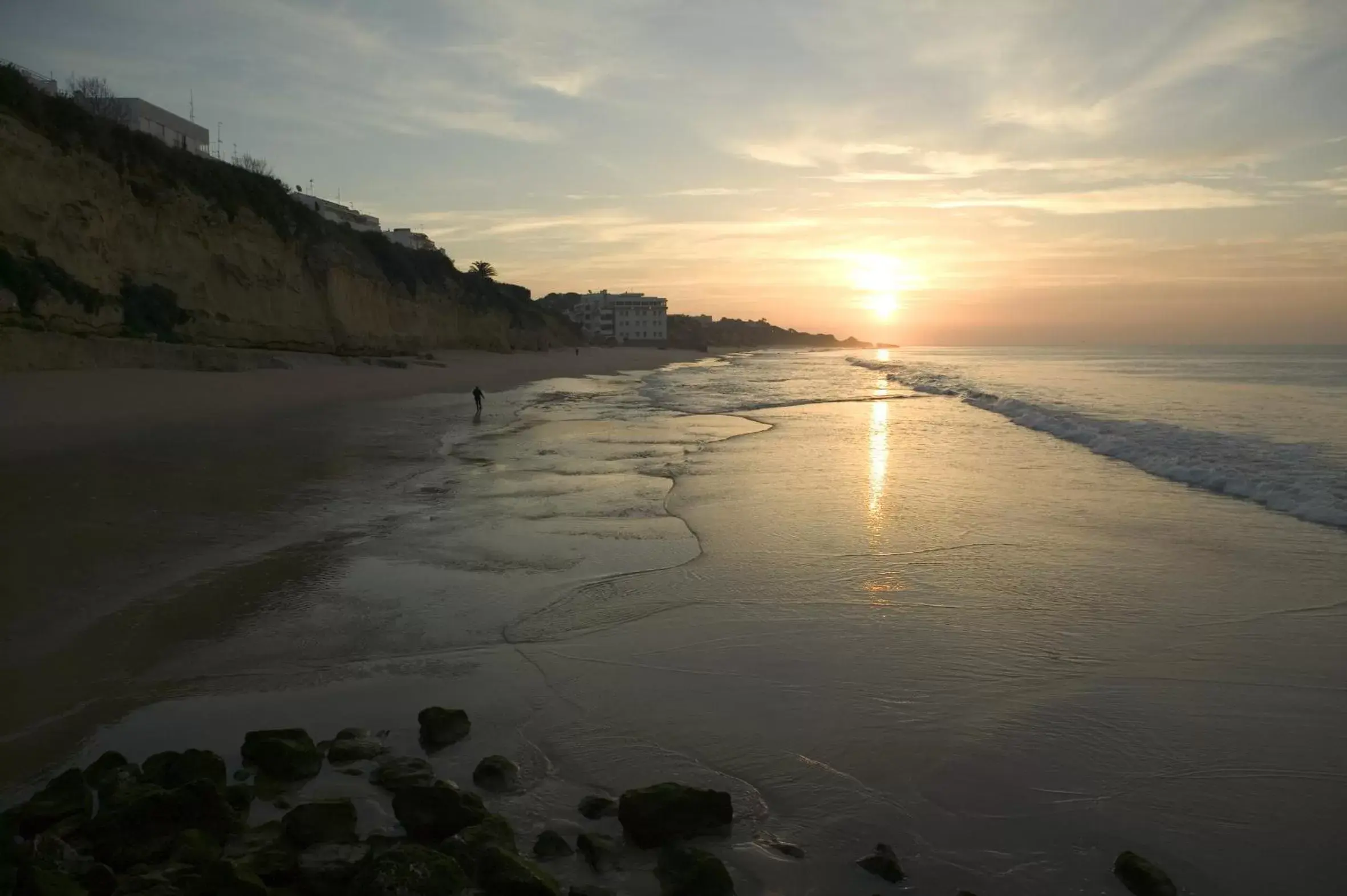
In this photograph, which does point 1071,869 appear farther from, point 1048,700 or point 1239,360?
point 1239,360

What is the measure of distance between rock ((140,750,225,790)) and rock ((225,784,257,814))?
76 millimetres

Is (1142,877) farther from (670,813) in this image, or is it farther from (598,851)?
(598,851)

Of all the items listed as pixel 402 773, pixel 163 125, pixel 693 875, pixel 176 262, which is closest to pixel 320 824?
pixel 402 773

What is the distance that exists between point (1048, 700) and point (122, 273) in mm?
28500

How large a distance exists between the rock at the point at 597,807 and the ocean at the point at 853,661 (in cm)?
7

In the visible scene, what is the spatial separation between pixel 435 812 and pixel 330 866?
49cm

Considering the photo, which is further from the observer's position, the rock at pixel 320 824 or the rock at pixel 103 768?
the rock at pixel 103 768

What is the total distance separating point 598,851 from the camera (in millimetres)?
3555

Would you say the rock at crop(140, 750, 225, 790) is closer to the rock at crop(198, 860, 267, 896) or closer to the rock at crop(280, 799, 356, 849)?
the rock at crop(280, 799, 356, 849)

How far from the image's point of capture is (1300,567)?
8234 mm

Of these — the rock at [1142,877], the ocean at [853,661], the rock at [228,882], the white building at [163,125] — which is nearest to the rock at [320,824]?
the ocean at [853,661]

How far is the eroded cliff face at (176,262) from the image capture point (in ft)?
71.8

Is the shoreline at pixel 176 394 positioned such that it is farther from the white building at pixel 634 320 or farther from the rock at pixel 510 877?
the white building at pixel 634 320

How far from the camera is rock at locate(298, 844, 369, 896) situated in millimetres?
3219
